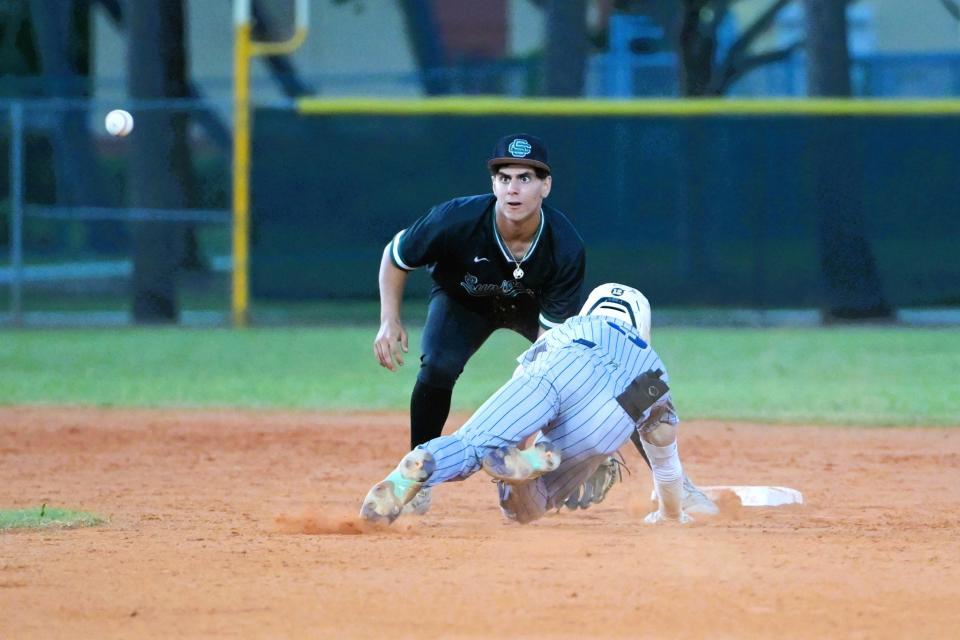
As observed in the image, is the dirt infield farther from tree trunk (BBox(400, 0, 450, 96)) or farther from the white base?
tree trunk (BBox(400, 0, 450, 96))

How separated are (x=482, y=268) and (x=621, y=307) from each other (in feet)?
1.92

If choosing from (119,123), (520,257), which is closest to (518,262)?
(520,257)

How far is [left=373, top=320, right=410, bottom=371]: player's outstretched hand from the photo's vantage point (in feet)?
17.9

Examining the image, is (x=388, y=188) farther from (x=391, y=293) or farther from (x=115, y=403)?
(x=391, y=293)

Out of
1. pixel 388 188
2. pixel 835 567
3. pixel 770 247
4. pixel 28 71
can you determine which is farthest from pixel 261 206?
pixel 28 71

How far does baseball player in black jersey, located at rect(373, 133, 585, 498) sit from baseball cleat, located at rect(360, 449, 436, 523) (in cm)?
66

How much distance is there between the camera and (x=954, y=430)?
8.50 meters

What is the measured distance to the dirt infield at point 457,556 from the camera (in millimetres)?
3826

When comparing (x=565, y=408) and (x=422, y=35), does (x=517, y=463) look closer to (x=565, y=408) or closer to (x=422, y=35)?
(x=565, y=408)

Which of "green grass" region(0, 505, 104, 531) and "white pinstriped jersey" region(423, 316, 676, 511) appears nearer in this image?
"white pinstriped jersey" region(423, 316, 676, 511)

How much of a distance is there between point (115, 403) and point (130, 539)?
476cm

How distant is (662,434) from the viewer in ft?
17.2

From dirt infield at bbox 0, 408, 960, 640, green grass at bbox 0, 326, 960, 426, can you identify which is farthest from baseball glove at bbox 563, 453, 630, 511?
green grass at bbox 0, 326, 960, 426

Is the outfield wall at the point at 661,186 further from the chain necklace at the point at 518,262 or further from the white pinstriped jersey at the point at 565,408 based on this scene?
the white pinstriped jersey at the point at 565,408
